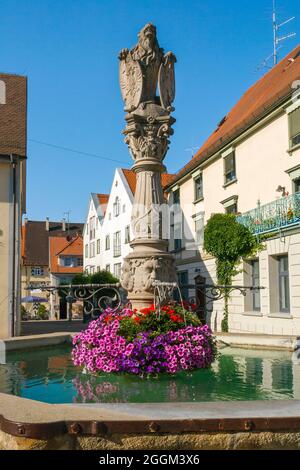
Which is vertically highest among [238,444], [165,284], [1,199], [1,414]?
[1,199]

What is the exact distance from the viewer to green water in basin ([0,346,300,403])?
5160 mm

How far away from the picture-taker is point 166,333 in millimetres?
5820

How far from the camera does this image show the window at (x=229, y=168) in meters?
25.7

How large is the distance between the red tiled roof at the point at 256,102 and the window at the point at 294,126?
81cm

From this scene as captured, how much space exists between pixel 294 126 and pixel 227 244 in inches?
261

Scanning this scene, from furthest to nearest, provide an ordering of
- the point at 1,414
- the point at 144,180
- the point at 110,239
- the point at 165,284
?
the point at 110,239 < the point at 144,180 < the point at 165,284 < the point at 1,414

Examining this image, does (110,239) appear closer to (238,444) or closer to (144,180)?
(144,180)

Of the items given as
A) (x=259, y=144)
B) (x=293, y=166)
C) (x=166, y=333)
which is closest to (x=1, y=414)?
(x=166, y=333)

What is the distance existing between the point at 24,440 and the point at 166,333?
9.10ft

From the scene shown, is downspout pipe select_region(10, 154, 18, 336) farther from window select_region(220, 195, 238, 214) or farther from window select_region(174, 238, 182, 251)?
window select_region(174, 238, 182, 251)

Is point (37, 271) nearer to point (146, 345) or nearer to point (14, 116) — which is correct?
point (14, 116)

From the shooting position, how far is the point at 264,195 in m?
22.3

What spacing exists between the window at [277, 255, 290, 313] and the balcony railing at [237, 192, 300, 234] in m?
1.54

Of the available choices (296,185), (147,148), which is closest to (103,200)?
(296,185)
